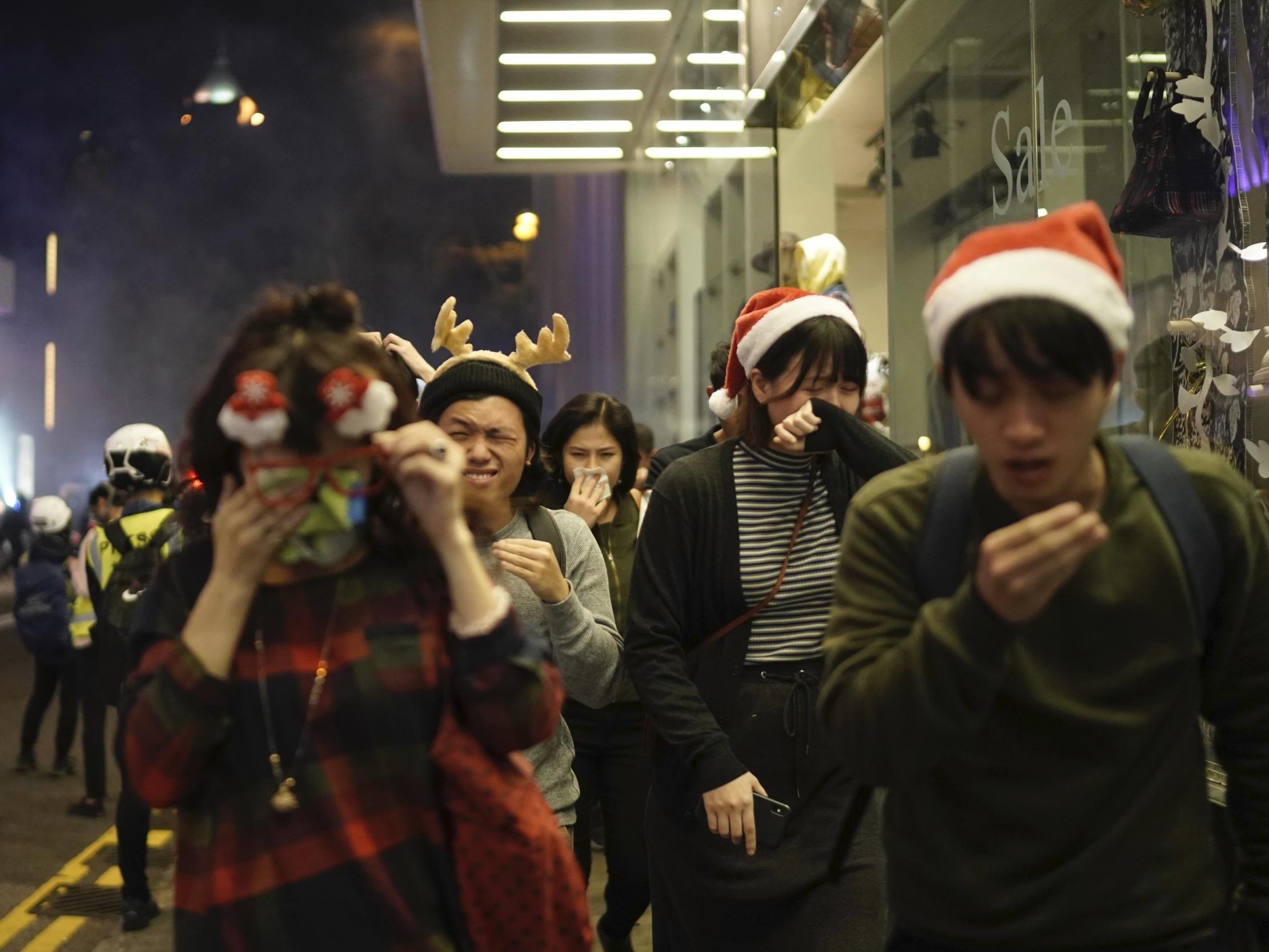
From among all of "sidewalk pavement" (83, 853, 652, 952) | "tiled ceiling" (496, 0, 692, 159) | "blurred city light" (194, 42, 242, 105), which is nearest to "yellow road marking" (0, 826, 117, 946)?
"sidewalk pavement" (83, 853, 652, 952)

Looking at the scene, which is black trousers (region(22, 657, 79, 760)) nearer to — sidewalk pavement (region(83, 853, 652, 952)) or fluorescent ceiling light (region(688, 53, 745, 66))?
sidewalk pavement (region(83, 853, 652, 952))

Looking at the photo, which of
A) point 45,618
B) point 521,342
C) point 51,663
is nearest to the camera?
point 521,342

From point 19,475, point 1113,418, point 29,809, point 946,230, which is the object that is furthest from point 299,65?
point 1113,418

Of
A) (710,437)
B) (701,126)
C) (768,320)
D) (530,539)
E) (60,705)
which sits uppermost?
(701,126)

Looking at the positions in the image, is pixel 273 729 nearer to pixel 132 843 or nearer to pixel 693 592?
pixel 693 592

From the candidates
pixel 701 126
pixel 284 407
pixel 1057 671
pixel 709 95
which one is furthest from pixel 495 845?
pixel 701 126

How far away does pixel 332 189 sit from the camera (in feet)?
116

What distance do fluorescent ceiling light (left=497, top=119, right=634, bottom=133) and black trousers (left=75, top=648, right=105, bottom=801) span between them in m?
9.72

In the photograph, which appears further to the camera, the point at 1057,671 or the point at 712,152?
the point at 712,152

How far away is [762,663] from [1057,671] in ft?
4.51

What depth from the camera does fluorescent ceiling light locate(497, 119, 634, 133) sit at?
629 inches

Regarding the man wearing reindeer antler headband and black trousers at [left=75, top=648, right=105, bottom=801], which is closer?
the man wearing reindeer antler headband

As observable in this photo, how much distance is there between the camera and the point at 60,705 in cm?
920

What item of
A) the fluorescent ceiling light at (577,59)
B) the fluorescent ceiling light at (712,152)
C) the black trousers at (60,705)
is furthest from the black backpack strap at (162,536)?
the fluorescent ceiling light at (577,59)
